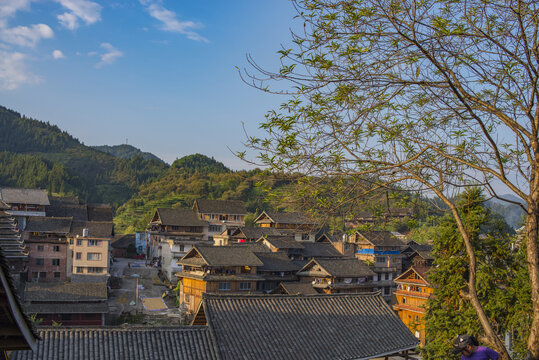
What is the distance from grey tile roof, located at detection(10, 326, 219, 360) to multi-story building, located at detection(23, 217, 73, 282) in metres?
26.6

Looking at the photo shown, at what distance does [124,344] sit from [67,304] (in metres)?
17.8

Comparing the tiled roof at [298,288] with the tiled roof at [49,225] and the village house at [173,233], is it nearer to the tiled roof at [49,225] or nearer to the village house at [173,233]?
the village house at [173,233]

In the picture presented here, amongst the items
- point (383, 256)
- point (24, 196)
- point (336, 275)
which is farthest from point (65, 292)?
point (383, 256)

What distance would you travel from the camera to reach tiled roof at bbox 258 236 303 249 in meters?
41.4

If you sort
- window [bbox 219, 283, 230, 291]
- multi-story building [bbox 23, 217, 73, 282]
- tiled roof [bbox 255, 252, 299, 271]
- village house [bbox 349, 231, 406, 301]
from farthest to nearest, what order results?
1. village house [bbox 349, 231, 406, 301]
2. multi-story building [bbox 23, 217, 73, 282]
3. tiled roof [bbox 255, 252, 299, 271]
4. window [bbox 219, 283, 230, 291]

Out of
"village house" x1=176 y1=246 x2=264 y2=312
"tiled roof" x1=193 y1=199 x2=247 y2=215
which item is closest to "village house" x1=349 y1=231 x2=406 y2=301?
"village house" x1=176 y1=246 x2=264 y2=312

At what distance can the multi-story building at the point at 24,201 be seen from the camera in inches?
1700

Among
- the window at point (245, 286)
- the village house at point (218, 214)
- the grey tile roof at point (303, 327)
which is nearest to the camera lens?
the grey tile roof at point (303, 327)

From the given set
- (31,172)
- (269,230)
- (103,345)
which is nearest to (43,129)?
(31,172)

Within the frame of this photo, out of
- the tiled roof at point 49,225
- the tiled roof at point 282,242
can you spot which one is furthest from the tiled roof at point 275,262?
the tiled roof at point 49,225

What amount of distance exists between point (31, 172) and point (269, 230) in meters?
70.2

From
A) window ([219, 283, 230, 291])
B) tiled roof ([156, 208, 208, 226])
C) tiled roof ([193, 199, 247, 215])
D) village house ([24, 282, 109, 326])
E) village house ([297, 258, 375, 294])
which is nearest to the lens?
village house ([24, 282, 109, 326])

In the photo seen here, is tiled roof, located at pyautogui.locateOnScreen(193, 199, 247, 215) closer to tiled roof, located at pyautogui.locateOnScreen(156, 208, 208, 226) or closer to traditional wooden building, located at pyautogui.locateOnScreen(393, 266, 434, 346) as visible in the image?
tiled roof, located at pyautogui.locateOnScreen(156, 208, 208, 226)

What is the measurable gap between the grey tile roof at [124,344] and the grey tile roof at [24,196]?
35794mm
